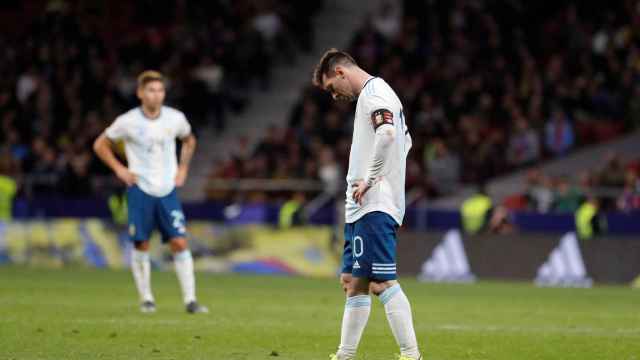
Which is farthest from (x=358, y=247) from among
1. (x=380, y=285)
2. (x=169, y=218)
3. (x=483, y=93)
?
(x=483, y=93)

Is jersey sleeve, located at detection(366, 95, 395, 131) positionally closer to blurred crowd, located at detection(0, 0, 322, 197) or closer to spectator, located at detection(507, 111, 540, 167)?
spectator, located at detection(507, 111, 540, 167)

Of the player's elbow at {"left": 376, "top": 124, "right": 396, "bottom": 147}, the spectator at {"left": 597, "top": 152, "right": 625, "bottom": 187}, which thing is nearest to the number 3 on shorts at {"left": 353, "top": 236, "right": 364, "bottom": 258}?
the player's elbow at {"left": 376, "top": 124, "right": 396, "bottom": 147}

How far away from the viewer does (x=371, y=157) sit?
1045cm

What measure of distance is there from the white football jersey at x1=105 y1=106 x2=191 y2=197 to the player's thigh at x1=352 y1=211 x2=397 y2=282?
629 cm

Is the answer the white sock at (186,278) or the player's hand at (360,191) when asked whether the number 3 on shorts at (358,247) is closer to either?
the player's hand at (360,191)

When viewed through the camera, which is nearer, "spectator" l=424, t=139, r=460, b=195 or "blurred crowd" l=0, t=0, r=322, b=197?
"spectator" l=424, t=139, r=460, b=195

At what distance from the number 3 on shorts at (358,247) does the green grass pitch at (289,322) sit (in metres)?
1.58

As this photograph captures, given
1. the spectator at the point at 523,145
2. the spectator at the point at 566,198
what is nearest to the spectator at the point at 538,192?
the spectator at the point at 566,198

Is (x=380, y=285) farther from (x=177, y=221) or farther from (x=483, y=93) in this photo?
(x=483, y=93)

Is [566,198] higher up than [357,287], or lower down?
higher up

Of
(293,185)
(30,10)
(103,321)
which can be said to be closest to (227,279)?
(293,185)

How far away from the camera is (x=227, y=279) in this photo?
2428 centimetres

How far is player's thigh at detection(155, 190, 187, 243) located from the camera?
16.4m

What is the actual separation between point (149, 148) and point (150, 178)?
358mm
